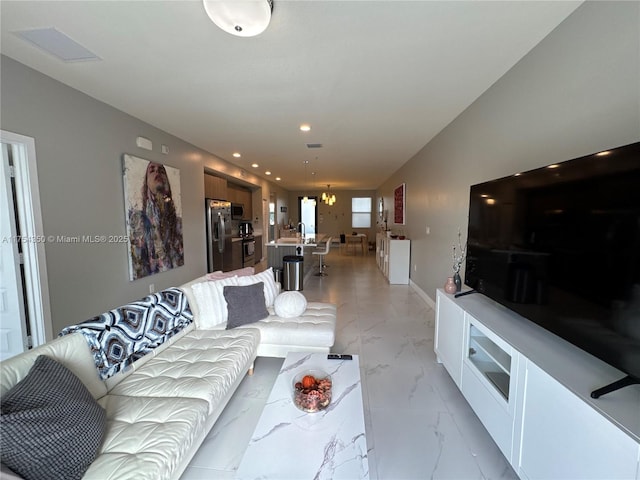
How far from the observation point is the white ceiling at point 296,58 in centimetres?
165

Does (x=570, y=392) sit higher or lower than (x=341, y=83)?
lower

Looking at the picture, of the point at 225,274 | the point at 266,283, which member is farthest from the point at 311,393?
the point at 225,274

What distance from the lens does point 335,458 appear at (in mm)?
1149

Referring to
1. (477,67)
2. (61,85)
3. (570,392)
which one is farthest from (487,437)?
(61,85)

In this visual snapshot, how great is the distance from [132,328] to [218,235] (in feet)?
13.0

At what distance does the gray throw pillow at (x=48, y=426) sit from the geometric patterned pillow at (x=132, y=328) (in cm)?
38

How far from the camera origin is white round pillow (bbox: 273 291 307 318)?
2.65 m

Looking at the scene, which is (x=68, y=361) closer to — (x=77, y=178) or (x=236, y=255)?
(x=77, y=178)

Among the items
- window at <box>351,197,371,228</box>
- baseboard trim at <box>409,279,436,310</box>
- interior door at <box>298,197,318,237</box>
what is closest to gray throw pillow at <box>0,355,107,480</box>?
baseboard trim at <box>409,279,436,310</box>

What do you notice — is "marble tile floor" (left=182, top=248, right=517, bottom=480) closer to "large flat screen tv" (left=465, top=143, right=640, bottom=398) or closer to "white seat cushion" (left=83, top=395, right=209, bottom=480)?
"white seat cushion" (left=83, top=395, right=209, bottom=480)

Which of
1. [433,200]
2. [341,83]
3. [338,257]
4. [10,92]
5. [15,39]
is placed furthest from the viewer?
[338,257]

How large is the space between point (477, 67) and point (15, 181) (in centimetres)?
407

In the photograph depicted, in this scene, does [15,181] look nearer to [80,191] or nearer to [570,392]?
[80,191]

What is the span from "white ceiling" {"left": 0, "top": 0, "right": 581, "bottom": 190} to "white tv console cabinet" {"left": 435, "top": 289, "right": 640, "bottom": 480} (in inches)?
77.5
